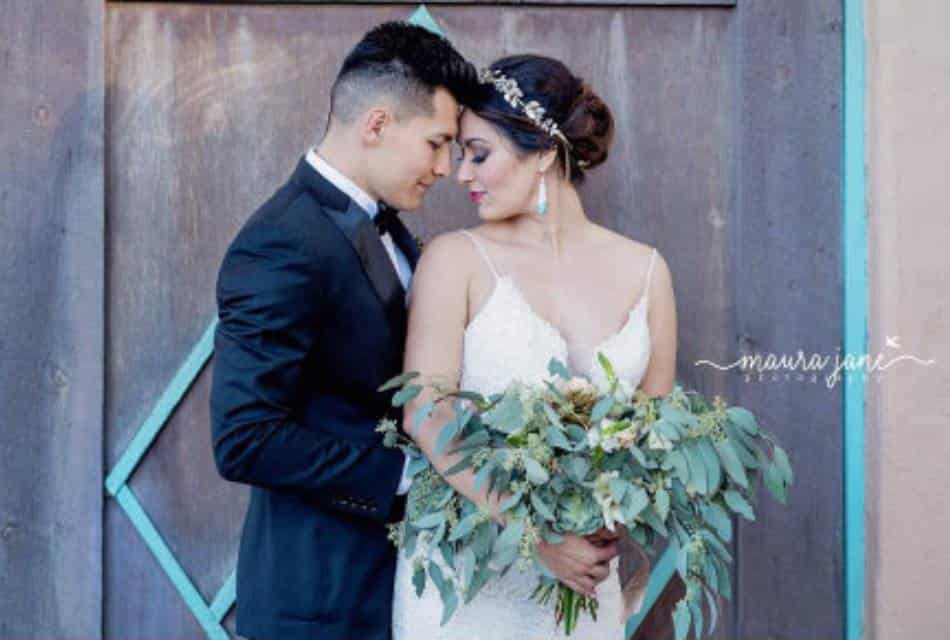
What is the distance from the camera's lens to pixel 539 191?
361 cm

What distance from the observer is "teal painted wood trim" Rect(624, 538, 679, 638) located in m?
4.21

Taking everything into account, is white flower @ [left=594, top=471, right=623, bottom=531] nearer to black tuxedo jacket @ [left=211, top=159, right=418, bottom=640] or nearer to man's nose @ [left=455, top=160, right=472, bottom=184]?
black tuxedo jacket @ [left=211, top=159, right=418, bottom=640]

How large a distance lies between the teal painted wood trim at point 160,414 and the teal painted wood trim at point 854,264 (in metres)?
1.73

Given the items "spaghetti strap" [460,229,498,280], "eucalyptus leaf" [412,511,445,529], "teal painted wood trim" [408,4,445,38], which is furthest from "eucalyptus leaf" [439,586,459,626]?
"teal painted wood trim" [408,4,445,38]

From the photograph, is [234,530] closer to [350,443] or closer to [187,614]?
[187,614]

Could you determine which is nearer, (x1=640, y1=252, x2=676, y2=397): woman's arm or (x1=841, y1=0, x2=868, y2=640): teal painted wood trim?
(x1=640, y1=252, x2=676, y2=397): woman's arm

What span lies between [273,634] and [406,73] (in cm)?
125

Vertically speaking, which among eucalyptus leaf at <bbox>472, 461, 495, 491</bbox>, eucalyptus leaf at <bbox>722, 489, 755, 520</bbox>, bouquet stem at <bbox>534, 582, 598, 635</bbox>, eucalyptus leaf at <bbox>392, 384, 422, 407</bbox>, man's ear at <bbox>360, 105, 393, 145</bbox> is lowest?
bouquet stem at <bbox>534, 582, 598, 635</bbox>

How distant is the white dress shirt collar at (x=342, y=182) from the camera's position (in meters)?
3.35

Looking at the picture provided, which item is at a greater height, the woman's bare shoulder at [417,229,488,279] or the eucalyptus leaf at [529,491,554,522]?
the woman's bare shoulder at [417,229,488,279]

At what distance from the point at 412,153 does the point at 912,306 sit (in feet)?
4.99

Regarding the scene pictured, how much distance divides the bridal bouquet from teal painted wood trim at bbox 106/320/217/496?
1028 mm

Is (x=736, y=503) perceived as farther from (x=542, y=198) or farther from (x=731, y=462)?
(x=542, y=198)

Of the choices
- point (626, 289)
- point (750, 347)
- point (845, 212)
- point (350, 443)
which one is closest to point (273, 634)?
point (350, 443)
